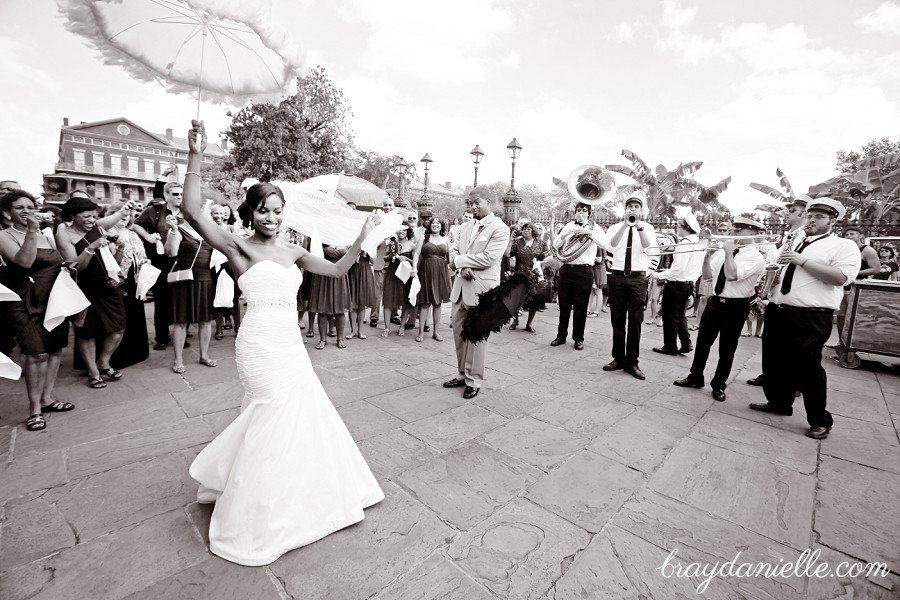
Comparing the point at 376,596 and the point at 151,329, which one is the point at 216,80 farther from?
the point at 151,329

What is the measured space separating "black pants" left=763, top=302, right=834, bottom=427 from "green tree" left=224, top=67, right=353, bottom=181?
20527mm

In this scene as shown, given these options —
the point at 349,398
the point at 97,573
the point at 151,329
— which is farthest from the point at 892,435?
the point at 151,329

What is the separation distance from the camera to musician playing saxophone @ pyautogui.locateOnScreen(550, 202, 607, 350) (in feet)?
21.1

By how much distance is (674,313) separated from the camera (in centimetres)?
661

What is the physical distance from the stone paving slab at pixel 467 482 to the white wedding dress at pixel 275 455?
1.38 ft

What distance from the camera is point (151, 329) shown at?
275 inches

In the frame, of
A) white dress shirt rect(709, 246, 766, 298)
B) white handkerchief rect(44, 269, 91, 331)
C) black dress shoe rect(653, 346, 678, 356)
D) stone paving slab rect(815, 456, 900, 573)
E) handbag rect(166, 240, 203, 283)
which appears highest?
white dress shirt rect(709, 246, 766, 298)

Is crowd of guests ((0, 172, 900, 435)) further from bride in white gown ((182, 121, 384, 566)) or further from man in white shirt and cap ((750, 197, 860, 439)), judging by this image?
bride in white gown ((182, 121, 384, 566))

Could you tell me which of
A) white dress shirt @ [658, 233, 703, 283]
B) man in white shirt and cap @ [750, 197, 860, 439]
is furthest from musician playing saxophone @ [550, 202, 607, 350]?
man in white shirt and cap @ [750, 197, 860, 439]

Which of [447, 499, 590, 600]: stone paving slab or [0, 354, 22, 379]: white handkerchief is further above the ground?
[0, 354, 22, 379]: white handkerchief

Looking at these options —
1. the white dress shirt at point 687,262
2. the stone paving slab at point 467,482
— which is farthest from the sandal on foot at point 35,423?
the white dress shirt at point 687,262

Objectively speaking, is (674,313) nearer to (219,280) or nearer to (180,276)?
(219,280)

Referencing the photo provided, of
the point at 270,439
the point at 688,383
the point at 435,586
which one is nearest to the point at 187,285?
the point at 270,439

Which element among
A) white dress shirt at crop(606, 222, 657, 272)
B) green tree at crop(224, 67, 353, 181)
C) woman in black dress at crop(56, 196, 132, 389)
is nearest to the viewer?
woman in black dress at crop(56, 196, 132, 389)
